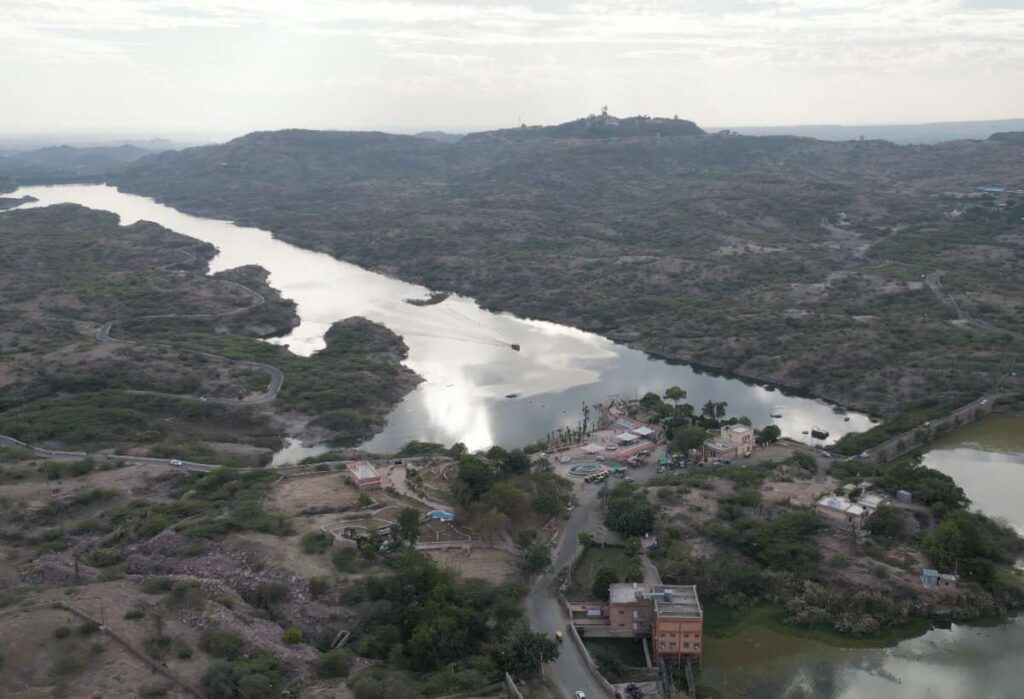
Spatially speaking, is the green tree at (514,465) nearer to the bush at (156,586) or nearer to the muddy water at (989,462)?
the bush at (156,586)

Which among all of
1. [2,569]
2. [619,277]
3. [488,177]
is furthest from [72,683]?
[488,177]

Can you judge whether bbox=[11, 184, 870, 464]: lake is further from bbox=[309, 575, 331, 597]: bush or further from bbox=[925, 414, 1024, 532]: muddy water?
bbox=[309, 575, 331, 597]: bush

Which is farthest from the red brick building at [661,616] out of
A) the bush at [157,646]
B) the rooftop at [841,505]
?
the bush at [157,646]

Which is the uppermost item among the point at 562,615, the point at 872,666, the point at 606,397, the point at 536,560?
the point at 536,560

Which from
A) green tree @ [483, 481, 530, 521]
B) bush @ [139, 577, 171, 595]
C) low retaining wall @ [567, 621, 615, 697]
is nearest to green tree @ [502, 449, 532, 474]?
green tree @ [483, 481, 530, 521]

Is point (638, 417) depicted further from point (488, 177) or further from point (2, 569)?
point (488, 177)

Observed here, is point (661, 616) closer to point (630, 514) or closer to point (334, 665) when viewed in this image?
point (630, 514)

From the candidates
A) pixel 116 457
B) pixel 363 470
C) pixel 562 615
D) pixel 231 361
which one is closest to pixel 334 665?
pixel 562 615
